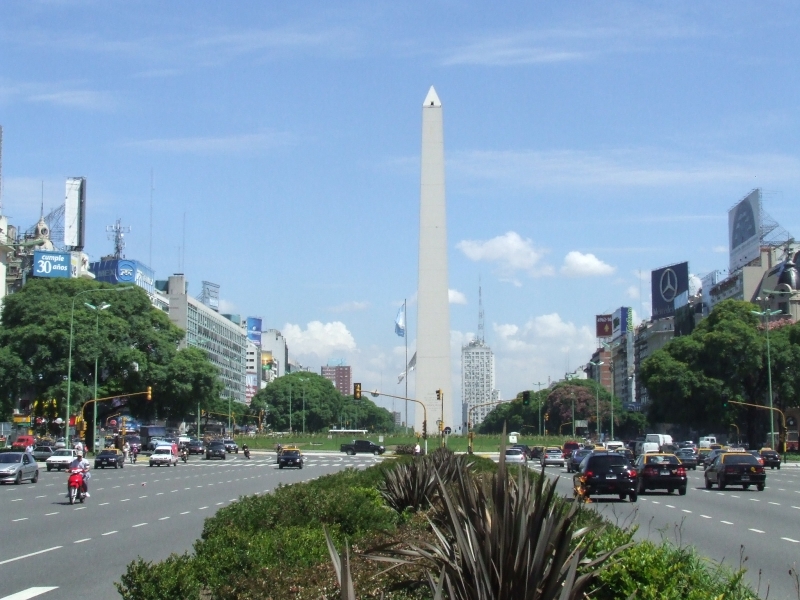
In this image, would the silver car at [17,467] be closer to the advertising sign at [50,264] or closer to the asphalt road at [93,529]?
the asphalt road at [93,529]

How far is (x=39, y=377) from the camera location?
63.0 meters

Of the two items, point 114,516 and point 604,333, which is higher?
point 604,333

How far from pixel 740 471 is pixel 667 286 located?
100m

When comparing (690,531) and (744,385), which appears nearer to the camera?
(690,531)

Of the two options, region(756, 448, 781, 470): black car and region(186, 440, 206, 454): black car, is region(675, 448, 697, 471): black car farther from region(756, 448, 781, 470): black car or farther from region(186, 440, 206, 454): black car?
region(186, 440, 206, 454): black car

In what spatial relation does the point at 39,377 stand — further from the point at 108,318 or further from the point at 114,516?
the point at 114,516

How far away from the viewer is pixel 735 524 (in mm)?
20109

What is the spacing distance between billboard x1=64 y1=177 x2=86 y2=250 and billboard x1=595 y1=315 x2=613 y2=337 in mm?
101589

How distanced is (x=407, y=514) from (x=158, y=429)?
7554cm

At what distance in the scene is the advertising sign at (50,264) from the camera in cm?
8372

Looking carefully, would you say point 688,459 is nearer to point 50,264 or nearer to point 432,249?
point 432,249

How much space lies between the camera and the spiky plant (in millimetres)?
5418

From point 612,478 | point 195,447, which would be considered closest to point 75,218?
point 195,447

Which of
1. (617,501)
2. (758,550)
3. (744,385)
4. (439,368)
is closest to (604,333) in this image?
(744,385)
